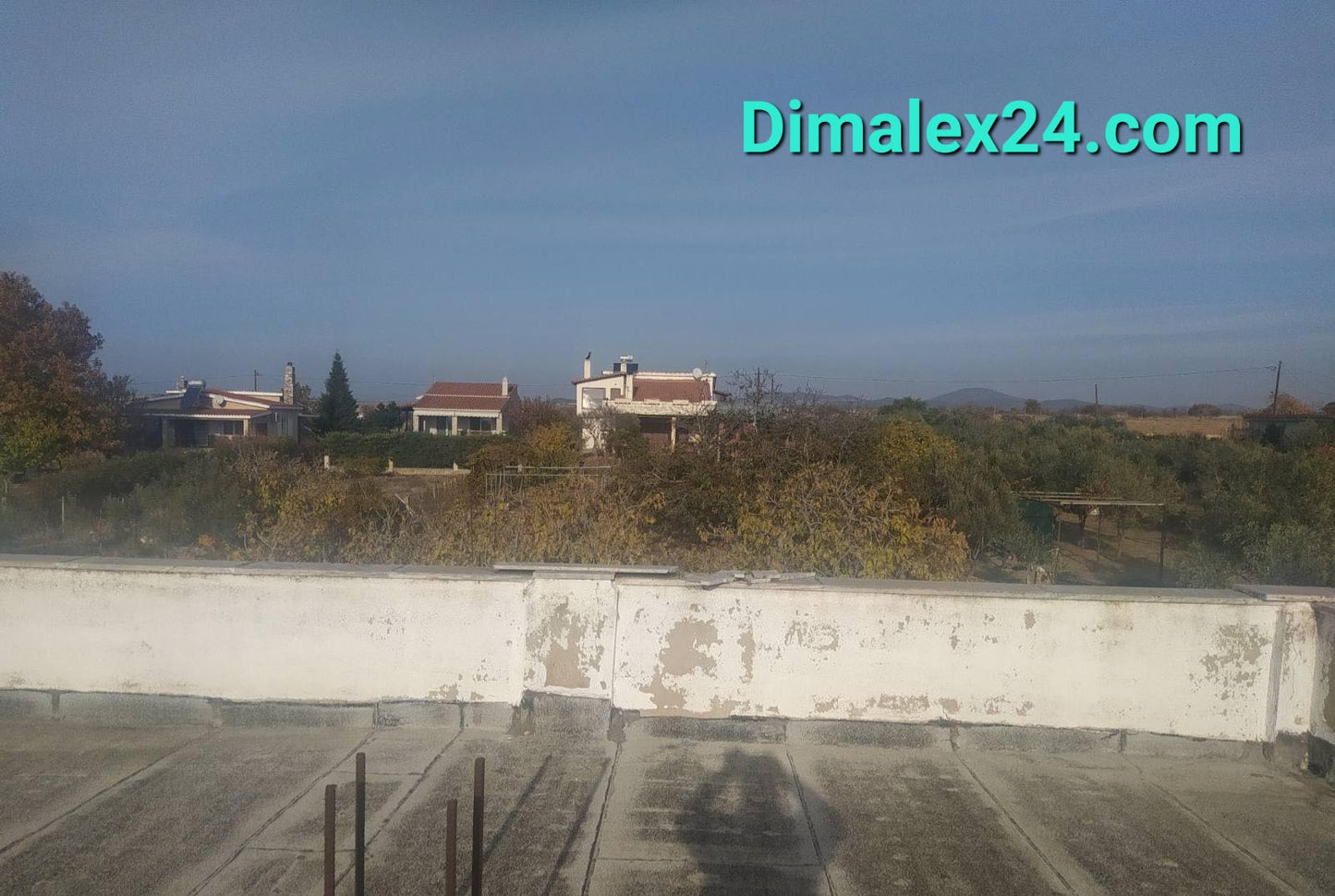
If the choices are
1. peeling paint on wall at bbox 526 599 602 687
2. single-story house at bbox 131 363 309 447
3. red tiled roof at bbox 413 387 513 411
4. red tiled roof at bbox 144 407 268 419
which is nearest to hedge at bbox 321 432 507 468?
single-story house at bbox 131 363 309 447

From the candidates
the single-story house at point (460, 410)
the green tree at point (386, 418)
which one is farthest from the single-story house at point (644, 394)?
the green tree at point (386, 418)

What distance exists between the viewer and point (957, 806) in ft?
15.8

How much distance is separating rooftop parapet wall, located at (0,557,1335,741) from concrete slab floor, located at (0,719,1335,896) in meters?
0.24

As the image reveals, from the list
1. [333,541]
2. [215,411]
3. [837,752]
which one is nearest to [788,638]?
[837,752]

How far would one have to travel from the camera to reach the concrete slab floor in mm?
4027

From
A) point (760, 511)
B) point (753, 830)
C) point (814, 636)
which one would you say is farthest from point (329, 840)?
point (760, 511)

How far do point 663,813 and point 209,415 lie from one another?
5762cm

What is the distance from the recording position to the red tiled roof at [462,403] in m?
64.2

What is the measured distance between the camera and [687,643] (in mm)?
5684

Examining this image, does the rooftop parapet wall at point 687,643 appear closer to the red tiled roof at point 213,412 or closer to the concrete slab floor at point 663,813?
the concrete slab floor at point 663,813

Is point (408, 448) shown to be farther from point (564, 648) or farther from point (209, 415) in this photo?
point (564, 648)

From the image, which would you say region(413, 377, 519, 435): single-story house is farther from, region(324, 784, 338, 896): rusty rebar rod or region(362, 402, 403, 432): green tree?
region(324, 784, 338, 896): rusty rebar rod

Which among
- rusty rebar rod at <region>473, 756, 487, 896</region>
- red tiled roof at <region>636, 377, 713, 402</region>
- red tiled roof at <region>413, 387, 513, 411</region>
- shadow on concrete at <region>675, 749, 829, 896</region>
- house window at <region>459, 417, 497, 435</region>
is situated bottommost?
shadow on concrete at <region>675, 749, 829, 896</region>

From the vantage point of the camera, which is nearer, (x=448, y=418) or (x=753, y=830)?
(x=753, y=830)
